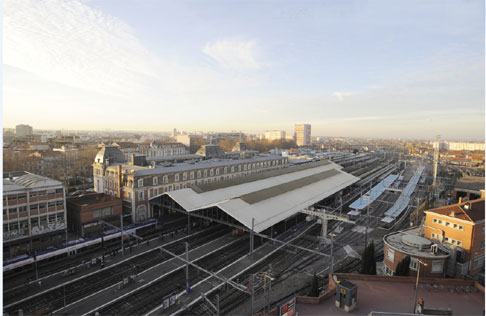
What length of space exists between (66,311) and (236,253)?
15.2 meters

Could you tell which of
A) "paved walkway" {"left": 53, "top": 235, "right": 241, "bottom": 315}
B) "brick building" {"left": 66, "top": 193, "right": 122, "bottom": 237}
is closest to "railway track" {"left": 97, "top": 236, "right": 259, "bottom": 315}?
"paved walkway" {"left": 53, "top": 235, "right": 241, "bottom": 315}

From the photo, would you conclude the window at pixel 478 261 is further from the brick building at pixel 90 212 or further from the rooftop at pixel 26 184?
the rooftop at pixel 26 184

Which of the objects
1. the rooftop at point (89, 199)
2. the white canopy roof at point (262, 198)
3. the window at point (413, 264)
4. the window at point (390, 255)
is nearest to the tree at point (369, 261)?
the window at point (390, 255)

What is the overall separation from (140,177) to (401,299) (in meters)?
33.0

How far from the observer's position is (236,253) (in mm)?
29453

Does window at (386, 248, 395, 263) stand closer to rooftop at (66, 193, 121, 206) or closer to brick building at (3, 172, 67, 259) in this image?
rooftop at (66, 193, 121, 206)

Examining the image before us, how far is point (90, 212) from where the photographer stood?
33812mm

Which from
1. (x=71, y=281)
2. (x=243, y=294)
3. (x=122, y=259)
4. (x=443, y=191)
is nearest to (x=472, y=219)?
(x=243, y=294)

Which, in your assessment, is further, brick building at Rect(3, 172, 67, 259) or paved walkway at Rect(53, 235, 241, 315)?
brick building at Rect(3, 172, 67, 259)

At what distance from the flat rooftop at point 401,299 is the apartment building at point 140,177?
2810cm

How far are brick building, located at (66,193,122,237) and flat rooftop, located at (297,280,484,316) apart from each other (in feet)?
87.9

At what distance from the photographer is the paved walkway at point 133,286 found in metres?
20.4

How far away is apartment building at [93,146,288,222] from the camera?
39281 millimetres

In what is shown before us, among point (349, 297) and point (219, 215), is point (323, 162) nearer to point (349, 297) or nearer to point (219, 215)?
point (219, 215)
